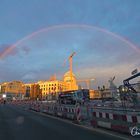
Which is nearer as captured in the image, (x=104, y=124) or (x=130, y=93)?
(x=104, y=124)

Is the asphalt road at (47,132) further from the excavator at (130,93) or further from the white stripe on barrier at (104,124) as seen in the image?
the excavator at (130,93)

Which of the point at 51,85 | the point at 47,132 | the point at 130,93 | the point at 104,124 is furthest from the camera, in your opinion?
the point at 51,85

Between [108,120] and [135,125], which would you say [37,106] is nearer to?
[108,120]

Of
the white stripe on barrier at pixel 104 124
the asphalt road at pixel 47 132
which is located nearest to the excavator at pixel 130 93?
the white stripe on barrier at pixel 104 124

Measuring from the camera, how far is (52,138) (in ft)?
33.6

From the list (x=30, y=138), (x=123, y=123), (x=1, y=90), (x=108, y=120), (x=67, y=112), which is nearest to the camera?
(x=30, y=138)

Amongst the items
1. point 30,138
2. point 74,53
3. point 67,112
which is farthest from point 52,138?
point 74,53

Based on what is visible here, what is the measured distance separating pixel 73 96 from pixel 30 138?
1764 inches

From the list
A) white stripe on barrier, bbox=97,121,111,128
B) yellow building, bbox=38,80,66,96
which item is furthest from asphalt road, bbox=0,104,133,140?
yellow building, bbox=38,80,66,96

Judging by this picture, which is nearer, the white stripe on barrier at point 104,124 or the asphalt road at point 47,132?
the asphalt road at point 47,132

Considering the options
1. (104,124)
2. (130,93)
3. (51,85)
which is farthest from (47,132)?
→ (51,85)

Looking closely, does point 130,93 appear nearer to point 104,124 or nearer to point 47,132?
point 104,124

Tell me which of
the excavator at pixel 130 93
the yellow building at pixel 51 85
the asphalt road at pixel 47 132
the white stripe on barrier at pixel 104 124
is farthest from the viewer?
the yellow building at pixel 51 85

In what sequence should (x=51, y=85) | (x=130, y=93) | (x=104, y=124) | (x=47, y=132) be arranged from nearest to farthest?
(x=47, y=132) → (x=104, y=124) → (x=130, y=93) → (x=51, y=85)
